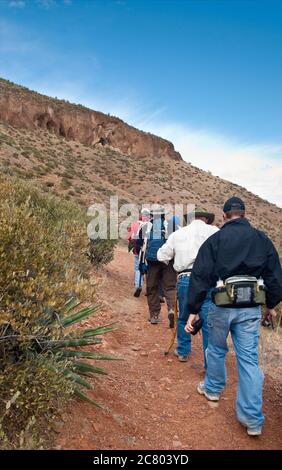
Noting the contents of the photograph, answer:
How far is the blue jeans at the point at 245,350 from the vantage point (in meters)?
3.59

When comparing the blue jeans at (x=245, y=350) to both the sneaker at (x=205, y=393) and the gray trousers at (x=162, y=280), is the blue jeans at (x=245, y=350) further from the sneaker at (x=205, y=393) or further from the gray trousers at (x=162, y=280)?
the gray trousers at (x=162, y=280)

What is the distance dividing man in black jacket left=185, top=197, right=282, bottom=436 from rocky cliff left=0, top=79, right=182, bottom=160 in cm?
4050

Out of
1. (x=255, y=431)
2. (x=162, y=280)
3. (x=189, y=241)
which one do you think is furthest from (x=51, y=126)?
(x=255, y=431)

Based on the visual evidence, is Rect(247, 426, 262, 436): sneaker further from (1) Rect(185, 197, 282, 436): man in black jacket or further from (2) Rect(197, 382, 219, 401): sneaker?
(2) Rect(197, 382, 219, 401): sneaker

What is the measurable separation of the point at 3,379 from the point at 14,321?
1.43 feet

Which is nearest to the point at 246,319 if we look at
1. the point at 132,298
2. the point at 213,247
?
the point at 213,247

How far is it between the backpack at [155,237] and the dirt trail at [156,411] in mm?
1575

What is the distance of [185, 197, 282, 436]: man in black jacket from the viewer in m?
3.61

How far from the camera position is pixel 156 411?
404 cm

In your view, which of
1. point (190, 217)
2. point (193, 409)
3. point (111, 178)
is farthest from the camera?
point (111, 178)

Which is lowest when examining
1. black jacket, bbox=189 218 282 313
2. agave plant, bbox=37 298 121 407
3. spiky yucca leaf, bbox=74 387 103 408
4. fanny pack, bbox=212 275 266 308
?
spiky yucca leaf, bbox=74 387 103 408

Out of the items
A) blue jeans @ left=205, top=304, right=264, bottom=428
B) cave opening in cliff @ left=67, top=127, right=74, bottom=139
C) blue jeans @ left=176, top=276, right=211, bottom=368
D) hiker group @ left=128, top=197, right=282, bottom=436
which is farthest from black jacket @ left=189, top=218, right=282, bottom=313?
cave opening in cliff @ left=67, top=127, right=74, bottom=139
